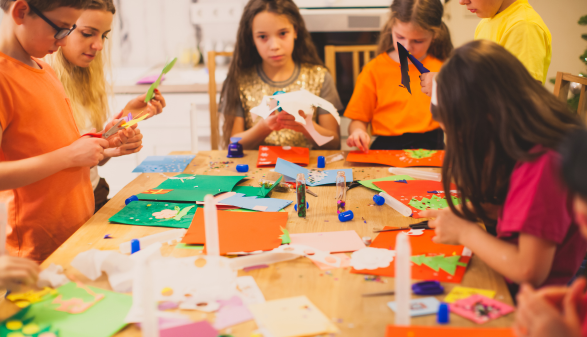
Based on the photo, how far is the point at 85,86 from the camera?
160 cm

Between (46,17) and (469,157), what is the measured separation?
979 mm

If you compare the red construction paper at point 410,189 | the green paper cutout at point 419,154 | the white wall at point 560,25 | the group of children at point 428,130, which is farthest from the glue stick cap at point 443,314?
the white wall at point 560,25

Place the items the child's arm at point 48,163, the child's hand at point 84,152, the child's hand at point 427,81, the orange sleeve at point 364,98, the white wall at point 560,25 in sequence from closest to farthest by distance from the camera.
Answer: the child's arm at point 48,163 < the child's hand at point 84,152 < the child's hand at point 427,81 < the orange sleeve at point 364,98 < the white wall at point 560,25

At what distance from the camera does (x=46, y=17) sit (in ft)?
3.39

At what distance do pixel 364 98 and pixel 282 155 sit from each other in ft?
1.72

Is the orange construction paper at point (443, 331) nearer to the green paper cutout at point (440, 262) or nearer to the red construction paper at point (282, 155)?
the green paper cutout at point (440, 262)

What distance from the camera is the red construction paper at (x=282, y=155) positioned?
5.08 feet

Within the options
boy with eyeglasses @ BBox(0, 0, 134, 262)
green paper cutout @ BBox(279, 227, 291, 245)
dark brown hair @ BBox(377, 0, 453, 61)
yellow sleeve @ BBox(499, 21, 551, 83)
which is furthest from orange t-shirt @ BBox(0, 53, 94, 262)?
yellow sleeve @ BBox(499, 21, 551, 83)

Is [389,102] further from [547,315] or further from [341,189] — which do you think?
[547,315]

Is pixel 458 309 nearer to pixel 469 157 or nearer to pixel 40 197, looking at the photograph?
pixel 469 157

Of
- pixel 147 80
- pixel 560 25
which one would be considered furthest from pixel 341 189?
pixel 560 25

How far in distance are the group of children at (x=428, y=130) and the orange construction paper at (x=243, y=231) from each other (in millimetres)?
323

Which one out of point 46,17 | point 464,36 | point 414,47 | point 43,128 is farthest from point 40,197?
point 464,36

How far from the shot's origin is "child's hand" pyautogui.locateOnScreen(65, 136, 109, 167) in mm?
1087
